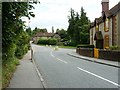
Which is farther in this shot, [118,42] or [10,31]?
[118,42]

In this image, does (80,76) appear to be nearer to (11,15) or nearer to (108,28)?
(11,15)

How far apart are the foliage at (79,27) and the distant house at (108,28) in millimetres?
38526

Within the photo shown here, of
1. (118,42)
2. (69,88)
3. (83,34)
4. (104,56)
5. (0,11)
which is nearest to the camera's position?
(0,11)

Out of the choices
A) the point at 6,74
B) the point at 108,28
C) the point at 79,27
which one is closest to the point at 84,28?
the point at 79,27

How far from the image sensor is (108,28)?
51469 millimetres

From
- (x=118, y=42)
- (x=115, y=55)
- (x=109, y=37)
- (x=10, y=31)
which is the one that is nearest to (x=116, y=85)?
(x=10, y=31)

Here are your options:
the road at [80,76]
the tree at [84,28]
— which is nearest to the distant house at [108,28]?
the road at [80,76]

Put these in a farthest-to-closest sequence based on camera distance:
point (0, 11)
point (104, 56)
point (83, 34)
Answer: point (83, 34)
point (104, 56)
point (0, 11)

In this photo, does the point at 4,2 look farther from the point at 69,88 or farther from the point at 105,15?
the point at 105,15

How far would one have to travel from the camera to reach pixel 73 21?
121 meters

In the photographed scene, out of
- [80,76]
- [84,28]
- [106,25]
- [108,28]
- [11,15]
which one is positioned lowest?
[80,76]

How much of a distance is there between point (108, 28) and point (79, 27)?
55.9 m

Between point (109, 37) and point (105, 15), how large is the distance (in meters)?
4.09

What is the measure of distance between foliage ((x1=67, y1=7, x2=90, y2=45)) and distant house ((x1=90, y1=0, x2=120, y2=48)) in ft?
126
